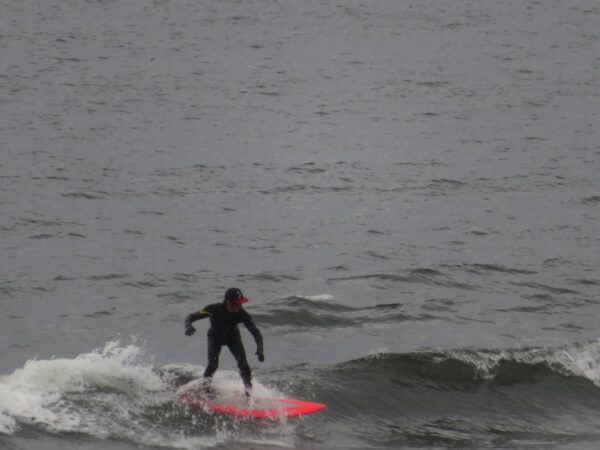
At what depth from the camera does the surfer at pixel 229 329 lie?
20406 millimetres

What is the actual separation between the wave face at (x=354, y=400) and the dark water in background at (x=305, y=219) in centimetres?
6

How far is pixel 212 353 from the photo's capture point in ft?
69.9

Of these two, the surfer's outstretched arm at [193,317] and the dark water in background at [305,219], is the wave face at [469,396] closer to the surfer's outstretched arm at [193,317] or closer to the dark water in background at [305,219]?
the dark water in background at [305,219]

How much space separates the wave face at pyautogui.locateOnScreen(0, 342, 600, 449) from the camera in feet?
67.2

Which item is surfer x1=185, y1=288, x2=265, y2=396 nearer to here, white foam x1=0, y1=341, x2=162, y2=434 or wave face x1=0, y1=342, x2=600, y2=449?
wave face x1=0, y1=342, x2=600, y2=449

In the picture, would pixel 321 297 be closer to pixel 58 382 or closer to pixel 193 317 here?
pixel 58 382

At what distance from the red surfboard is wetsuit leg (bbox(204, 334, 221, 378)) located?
1.61ft

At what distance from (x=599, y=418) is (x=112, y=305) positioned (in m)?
12.4

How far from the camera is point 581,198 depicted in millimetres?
42062

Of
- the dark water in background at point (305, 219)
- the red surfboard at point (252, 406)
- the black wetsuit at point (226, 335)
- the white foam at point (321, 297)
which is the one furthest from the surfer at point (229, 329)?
the white foam at point (321, 297)

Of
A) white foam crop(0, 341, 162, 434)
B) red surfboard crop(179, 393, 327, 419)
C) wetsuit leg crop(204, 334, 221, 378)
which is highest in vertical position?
wetsuit leg crop(204, 334, 221, 378)

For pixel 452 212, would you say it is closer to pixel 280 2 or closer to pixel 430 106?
pixel 430 106

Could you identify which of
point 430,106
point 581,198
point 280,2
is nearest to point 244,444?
point 581,198

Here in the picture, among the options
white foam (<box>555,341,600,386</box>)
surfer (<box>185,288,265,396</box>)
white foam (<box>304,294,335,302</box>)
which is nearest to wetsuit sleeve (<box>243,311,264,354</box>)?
surfer (<box>185,288,265,396</box>)
